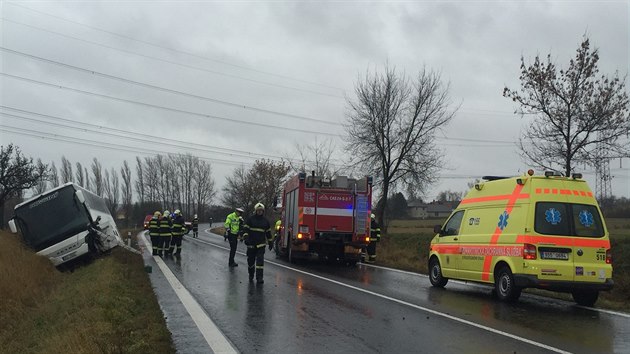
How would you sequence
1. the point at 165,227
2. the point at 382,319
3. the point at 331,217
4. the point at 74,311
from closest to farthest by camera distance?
the point at 382,319 → the point at 74,311 → the point at 331,217 → the point at 165,227

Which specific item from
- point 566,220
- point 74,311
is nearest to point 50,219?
point 74,311

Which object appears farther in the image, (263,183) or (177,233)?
(263,183)

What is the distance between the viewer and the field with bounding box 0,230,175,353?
602 cm

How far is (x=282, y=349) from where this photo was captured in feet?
20.0

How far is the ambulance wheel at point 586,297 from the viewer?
9.82 metres

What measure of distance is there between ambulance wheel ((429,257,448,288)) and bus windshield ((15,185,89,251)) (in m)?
10.4

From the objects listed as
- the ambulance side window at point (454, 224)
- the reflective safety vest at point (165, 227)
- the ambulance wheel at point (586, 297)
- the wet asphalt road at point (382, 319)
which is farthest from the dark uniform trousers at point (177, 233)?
the ambulance wheel at point (586, 297)

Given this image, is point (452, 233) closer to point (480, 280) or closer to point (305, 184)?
point (480, 280)

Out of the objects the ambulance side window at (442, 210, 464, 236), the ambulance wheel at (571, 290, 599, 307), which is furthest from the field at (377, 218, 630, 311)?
the ambulance side window at (442, 210, 464, 236)

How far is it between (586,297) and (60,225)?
1434cm

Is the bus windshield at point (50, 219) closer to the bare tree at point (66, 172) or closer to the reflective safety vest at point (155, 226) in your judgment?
the reflective safety vest at point (155, 226)

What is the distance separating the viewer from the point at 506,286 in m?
9.85

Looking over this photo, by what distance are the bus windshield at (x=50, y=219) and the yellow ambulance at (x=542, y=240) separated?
1182 cm

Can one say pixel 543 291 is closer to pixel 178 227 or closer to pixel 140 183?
pixel 178 227
